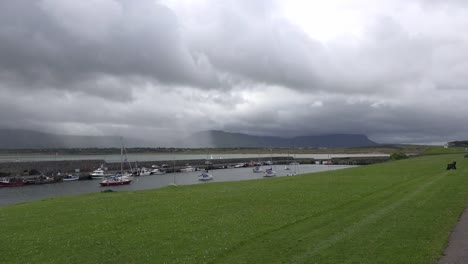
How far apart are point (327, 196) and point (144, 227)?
13.2 m

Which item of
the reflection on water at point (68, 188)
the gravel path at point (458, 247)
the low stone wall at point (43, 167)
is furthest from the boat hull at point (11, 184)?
the gravel path at point (458, 247)

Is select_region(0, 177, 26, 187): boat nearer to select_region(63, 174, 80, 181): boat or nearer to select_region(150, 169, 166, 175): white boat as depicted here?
select_region(63, 174, 80, 181): boat

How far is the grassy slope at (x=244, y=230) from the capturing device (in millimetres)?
13141

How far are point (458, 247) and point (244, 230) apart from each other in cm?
768

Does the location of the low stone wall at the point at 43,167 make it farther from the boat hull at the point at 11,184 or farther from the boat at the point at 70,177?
the boat hull at the point at 11,184

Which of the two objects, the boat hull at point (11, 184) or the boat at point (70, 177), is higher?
the boat at point (70, 177)

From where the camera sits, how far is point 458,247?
504 inches

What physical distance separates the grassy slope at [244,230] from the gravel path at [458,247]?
10.8 inches

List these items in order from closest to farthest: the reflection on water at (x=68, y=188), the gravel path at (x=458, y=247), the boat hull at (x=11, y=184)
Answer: the gravel path at (x=458, y=247), the reflection on water at (x=68, y=188), the boat hull at (x=11, y=184)

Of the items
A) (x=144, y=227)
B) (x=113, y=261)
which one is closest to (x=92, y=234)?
(x=144, y=227)

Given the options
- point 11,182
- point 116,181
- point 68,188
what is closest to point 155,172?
point 116,181

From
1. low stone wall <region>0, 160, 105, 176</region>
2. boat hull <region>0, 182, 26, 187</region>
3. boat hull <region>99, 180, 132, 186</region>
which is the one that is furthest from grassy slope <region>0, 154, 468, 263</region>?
low stone wall <region>0, 160, 105, 176</region>

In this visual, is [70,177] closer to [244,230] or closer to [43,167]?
[43,167]

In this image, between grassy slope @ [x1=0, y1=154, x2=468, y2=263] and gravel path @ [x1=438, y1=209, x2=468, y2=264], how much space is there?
0.28 metres
